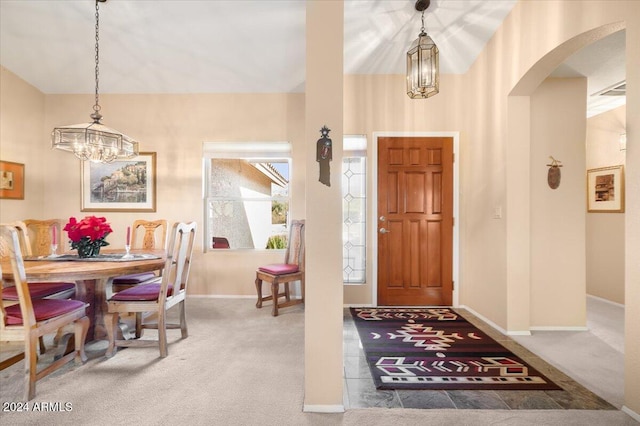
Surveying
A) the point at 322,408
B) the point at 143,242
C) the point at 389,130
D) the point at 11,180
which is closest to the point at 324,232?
the point at 322,408

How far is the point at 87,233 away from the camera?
8.71 ft

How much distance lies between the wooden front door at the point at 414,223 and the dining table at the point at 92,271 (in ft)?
8.60

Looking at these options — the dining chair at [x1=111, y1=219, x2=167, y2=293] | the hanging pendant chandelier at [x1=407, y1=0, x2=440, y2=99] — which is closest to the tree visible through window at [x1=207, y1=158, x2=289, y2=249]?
the dining chair at [x1=111, y1=219, x2=167, y2=293]

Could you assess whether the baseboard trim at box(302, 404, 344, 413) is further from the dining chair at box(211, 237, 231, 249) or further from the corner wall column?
the dining chair at box(211, 237, 231, 249)

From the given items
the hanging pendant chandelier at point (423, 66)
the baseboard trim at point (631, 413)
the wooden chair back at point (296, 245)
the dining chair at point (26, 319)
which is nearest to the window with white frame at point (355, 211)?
the wooden chair back at point (296, 245)

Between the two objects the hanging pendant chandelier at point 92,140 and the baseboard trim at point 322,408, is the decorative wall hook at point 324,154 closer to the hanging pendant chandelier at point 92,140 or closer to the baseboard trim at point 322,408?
the baseboard trim at point 322,408

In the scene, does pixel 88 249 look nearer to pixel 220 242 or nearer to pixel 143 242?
pixel 143 242

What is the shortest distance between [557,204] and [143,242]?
469cm

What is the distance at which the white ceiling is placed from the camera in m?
3.00

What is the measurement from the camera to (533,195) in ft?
10.4

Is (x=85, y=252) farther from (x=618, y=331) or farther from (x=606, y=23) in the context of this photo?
(x=618, y=331)

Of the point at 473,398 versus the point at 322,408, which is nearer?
the point at 322,408

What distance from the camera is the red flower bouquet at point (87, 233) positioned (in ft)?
8.66

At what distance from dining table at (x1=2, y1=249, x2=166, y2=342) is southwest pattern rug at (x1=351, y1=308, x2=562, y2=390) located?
2035 millimetres
